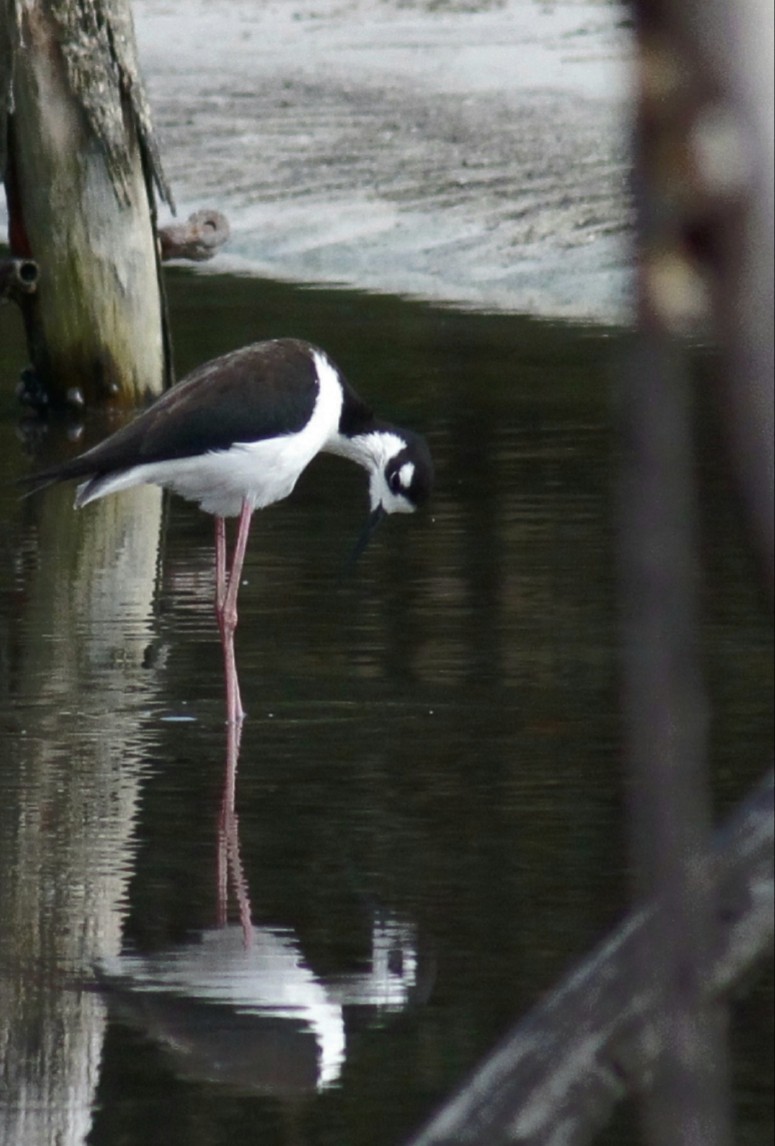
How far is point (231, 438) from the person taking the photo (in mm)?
8164

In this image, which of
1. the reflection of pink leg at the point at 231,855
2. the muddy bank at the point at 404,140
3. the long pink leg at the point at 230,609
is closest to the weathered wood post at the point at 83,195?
the muddy bank at the point at 404,140

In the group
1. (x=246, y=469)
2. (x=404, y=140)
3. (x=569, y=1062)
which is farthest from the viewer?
(x=404, y=140)

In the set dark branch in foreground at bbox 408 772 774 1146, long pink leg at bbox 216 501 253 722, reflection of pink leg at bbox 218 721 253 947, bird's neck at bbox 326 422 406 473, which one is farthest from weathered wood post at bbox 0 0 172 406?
dark branch in foreground at bbox 408 772 774 1146

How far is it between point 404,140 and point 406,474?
1501 cm

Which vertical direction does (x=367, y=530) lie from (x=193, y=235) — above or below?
above

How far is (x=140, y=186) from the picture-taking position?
1313 cm

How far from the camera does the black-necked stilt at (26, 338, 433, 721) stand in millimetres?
8016

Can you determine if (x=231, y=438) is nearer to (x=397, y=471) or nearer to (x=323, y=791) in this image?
(x=397, y=471)

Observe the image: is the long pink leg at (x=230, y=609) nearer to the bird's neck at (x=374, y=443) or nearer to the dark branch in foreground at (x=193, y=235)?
the bird's neck at (x=374, y=443)

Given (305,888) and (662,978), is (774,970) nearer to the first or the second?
(305,888)

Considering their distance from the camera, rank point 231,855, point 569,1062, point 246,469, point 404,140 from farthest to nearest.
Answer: point 404,140
point 246,469
point 231,855
point 569,1062

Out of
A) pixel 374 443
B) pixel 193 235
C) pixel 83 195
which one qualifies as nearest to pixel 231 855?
pixel 374 443

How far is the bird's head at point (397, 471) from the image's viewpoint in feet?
28.9

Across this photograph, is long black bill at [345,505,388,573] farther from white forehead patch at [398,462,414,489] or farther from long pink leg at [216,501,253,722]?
long pink leg at [216,501,253,722]
